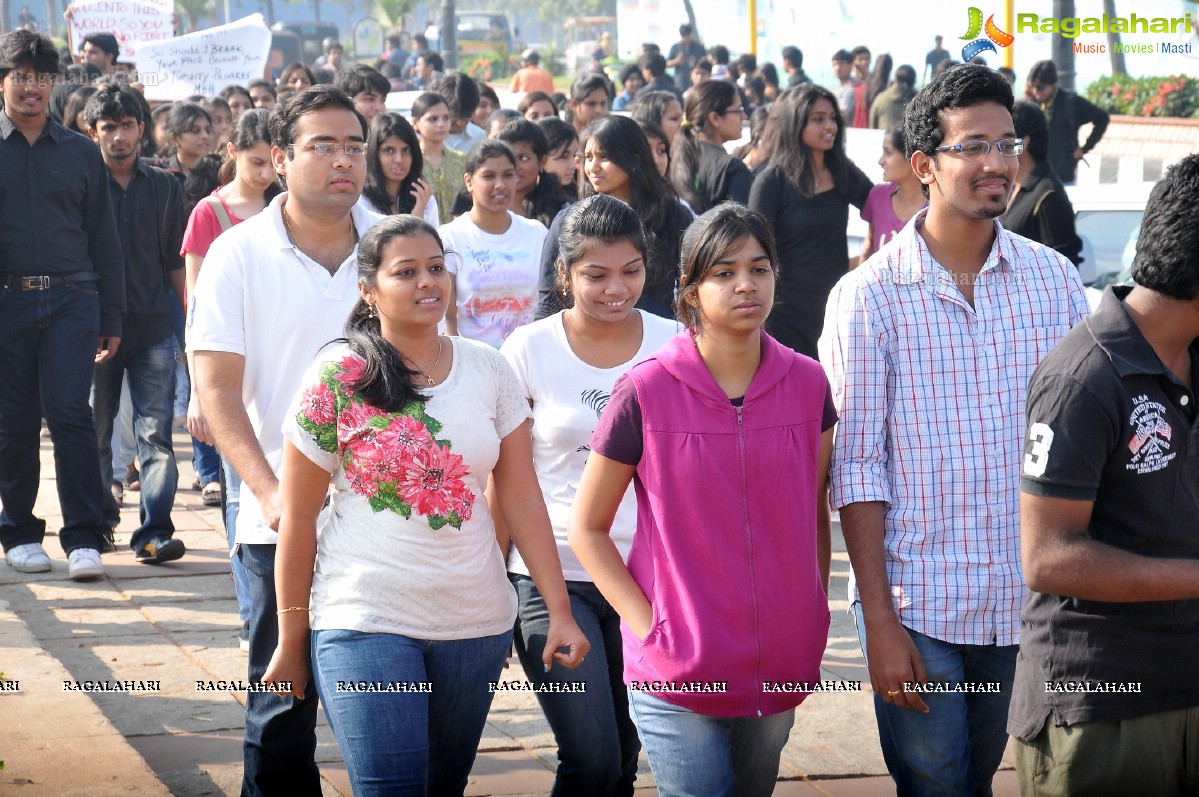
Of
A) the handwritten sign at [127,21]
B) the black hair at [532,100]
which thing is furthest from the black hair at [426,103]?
the handwritten sign at [127,21]

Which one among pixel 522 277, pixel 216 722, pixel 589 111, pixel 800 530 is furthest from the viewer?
pixel 589 111

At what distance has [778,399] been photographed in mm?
3469

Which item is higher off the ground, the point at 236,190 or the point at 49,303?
the point at 236,190

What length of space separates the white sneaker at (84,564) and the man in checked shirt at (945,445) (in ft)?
14.9

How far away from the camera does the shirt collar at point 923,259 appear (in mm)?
3598

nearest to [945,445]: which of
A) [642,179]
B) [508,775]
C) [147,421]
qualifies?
[508,775]

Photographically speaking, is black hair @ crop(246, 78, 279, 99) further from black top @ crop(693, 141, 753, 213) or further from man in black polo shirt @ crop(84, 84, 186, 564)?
black top @ crop(693, 141, 753, 213)

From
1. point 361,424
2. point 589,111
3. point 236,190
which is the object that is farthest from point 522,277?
point 589,111

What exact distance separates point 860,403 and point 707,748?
85cm

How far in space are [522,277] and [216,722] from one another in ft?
8.16

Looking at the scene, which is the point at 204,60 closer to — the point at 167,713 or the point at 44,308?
the point at 44,308

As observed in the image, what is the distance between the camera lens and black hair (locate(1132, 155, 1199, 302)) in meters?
2.86

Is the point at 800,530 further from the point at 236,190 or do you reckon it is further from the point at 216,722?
the point at 236,190

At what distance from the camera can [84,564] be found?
7.09 metres
